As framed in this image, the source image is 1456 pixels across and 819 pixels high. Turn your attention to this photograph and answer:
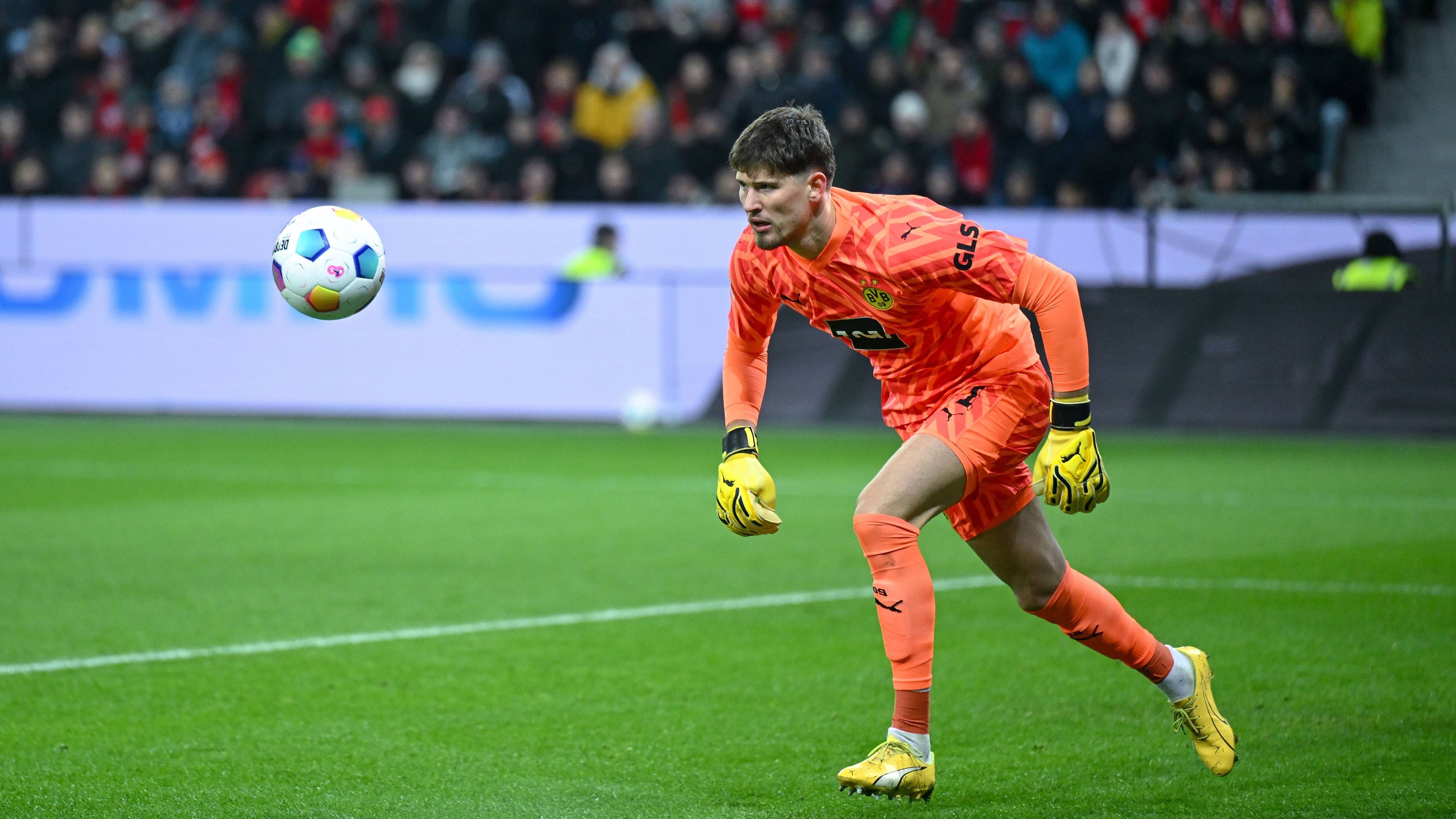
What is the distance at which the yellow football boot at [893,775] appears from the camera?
4.41 m

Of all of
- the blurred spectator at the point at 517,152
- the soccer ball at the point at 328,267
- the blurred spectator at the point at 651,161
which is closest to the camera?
the soccer ball at the point at 328,267

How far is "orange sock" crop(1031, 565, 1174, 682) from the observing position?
4949mm

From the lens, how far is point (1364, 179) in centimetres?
1873

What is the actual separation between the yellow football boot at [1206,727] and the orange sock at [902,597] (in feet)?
2.73

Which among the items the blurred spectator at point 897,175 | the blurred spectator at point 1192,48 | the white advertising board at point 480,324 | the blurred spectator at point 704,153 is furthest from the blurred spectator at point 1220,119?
the blurred spectator at point 704,153

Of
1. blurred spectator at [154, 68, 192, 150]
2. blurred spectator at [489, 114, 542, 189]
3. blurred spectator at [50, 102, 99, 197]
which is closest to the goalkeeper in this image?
blurred spectator at [489, 114, 542, 189]

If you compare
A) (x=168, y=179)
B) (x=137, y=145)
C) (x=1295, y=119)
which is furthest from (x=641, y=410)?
(x=137, y=145)

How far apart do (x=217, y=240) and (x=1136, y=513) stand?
12.6m

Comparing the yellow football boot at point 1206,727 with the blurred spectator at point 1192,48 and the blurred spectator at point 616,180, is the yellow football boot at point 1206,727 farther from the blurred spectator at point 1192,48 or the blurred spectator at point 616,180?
the blurred spectator at point 616,180

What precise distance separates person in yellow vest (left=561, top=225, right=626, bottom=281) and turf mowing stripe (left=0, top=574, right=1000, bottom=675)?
931cm

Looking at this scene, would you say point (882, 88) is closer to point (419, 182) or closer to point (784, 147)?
point (419, 182)

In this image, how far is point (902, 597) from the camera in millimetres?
4562

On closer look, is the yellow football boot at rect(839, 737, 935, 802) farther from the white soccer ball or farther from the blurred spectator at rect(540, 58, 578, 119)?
the blurred spectator at rect(540, 58, 578, 119)

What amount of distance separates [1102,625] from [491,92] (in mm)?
15999
